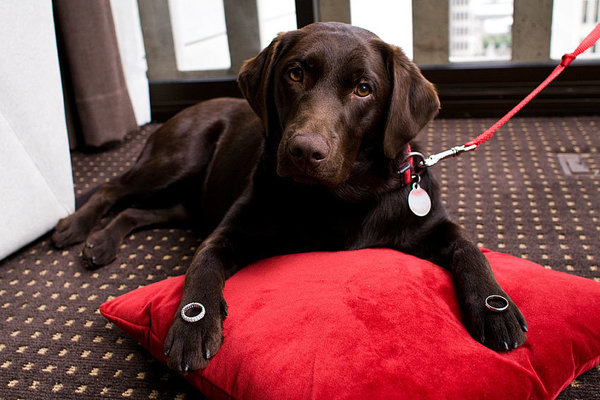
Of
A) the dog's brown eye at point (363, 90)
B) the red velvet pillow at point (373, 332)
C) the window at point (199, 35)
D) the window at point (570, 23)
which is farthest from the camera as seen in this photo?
the window at point (199, 35)

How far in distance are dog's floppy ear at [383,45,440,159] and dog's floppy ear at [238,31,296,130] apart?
0.32 metres

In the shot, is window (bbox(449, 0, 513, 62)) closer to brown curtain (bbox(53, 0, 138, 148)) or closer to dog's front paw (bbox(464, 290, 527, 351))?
brown curtain (bbox(53, 0, 138, 148))

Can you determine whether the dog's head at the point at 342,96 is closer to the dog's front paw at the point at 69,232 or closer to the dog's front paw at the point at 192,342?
the dog's front paw at the point at 192,342

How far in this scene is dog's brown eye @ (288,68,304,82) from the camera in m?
1.52

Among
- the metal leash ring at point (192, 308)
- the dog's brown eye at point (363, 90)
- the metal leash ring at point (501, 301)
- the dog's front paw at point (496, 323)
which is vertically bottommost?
the dog's front paw at point (496, 323)

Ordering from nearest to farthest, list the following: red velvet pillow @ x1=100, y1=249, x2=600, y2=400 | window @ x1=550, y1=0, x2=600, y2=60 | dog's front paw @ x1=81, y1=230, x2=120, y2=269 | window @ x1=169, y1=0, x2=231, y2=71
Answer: red velvet pillow @ x1=100, y1=249, x2=600, y2=400 < dog's front paw @ x1=81, y1=230, x2=120, y2=269 < window @ x1=550, y1=0, x2=600, y2=60 < window @ x1=169, y1=0, x2=231, y2=71

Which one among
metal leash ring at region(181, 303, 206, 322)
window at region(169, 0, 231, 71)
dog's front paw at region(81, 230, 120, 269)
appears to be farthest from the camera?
window at region(169, 0, 231, 71)

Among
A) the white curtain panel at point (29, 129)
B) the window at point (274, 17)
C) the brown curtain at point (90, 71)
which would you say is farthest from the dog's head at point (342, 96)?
the window at point (274, 17)

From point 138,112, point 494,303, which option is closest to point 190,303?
point 494,303

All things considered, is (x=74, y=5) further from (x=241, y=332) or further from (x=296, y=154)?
(x=241, y=332)

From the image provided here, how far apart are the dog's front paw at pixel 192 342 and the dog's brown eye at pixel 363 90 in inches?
27.4

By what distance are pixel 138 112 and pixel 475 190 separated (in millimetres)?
2257

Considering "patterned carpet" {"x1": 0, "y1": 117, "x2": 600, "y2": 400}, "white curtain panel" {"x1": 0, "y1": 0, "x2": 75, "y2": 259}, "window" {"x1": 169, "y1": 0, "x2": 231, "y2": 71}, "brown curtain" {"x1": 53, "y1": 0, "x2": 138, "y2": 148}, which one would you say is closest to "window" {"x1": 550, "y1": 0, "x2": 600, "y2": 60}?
"patterned carpet" {"x1": 0, "y1": 117, "x2": 600, "y2": 400}

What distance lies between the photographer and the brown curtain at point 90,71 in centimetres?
301
